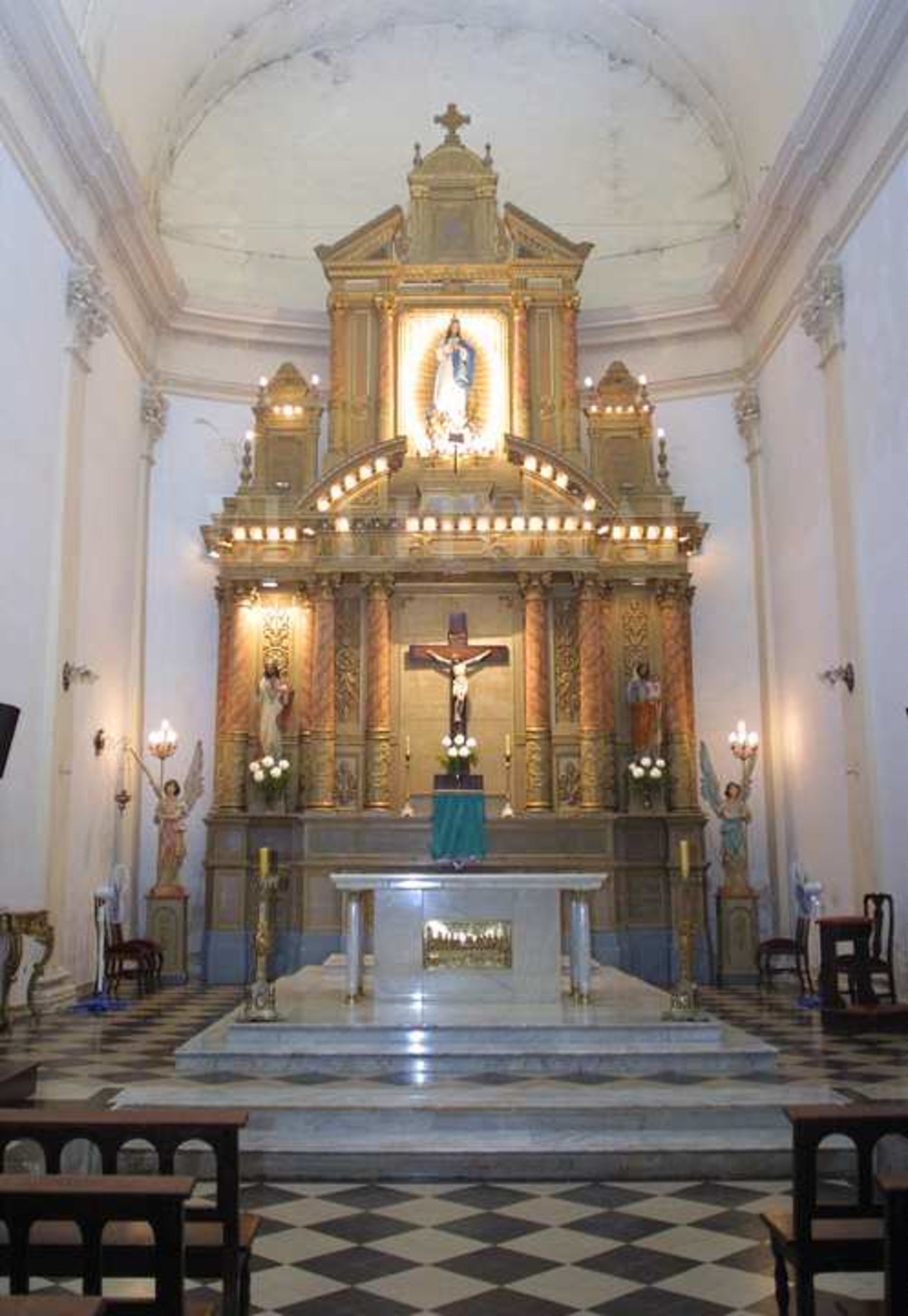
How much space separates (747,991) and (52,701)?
756 cm

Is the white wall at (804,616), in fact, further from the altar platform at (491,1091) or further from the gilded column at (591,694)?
the altar platform at (491,1091)

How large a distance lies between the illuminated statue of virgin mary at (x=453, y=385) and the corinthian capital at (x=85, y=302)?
4390 millimetres

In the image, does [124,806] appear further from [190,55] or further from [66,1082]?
[190,55]

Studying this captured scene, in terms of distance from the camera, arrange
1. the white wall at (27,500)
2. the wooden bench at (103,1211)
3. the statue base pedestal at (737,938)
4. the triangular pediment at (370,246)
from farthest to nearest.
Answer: the triangular pediment at (370,246)
the statue base pedestal at (737,938)
the white wall at (27,500)
the wooden bench at (103,1211)

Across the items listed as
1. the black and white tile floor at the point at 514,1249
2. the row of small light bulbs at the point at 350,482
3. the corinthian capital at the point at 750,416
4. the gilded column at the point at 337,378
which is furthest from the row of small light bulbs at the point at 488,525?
the black and white tile floor at the point at 514,1249

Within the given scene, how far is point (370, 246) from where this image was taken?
627 inches

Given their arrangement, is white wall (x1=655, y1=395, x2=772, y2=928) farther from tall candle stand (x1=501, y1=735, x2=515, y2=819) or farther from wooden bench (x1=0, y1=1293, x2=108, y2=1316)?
wooden bench (x1=0, y1=1293, x2=108, y2=1316)

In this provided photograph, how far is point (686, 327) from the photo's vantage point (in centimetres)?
1627

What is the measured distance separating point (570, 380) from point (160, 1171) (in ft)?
43.1

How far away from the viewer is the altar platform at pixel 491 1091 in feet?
18.7

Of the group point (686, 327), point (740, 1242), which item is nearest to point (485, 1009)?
point (740, 1242)

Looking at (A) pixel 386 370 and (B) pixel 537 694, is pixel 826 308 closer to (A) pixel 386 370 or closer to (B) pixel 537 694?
(B) pixel 537 694

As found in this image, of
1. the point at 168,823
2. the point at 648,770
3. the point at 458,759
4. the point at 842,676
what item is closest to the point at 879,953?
the point at 842,676

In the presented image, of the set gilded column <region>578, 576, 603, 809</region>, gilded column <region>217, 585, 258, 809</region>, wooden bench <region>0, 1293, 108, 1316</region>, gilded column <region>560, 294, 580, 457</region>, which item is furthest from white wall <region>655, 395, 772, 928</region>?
wooden bench <region>0, 1293, 108, 1316</region>
